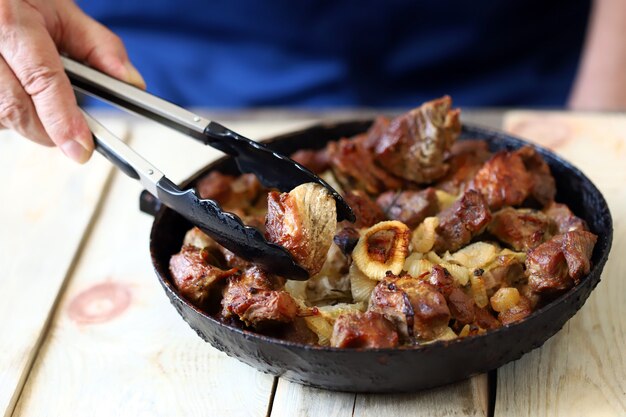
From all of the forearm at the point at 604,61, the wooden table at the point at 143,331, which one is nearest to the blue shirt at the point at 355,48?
→ the forearm at the point at 604,61

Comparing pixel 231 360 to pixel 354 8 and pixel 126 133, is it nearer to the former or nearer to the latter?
pixel 126 133

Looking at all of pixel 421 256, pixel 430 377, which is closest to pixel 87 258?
pixel 421 256

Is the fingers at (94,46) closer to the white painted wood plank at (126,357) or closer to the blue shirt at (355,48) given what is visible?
the white painted wood plank at (126,357)

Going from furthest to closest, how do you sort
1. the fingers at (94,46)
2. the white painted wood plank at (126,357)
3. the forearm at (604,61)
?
the forearm at (604,61), the fingers at (94,46), the white painted wood plank at (126,357)

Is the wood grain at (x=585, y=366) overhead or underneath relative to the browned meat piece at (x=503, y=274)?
underneath

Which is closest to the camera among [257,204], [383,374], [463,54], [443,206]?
[383,374]

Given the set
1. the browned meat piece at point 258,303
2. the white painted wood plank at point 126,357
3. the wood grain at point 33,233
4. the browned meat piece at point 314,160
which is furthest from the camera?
the browned meat piece at point 314,160

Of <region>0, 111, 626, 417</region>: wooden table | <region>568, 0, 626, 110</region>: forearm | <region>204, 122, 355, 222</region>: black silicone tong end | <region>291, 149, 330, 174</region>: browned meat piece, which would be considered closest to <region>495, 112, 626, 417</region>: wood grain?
<region>0, 111, 626, 417</region>: wooden table
